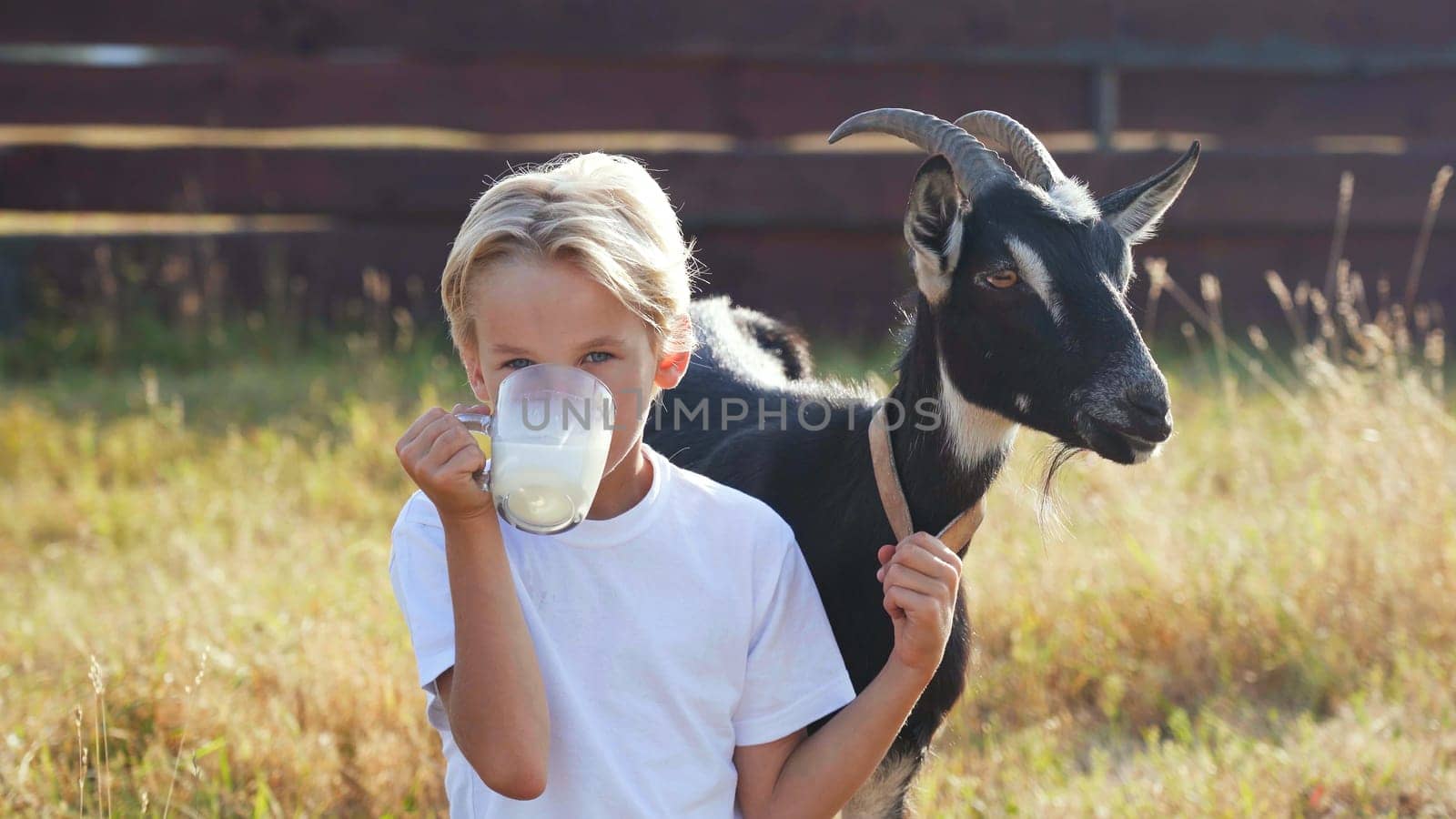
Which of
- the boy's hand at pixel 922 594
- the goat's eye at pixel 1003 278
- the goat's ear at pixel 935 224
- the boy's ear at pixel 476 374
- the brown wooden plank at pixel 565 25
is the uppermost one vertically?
the brown wooden plank at pixel 565 25

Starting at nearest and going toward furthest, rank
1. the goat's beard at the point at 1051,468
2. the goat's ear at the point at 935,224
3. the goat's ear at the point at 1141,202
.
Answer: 1. the goat's ear at the point at 935,224
2. the goat's beard at the point at 1051,468
3. the goat's ear at the point at 1141,202

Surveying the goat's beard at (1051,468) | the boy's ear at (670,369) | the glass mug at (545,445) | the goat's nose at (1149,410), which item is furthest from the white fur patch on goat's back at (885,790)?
the glass mug at (545,445)

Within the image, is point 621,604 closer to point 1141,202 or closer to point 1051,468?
point 1051,468

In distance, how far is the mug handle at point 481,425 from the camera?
66.9 inches

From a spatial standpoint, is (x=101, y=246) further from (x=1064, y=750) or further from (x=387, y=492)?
(x=1064, y=750)

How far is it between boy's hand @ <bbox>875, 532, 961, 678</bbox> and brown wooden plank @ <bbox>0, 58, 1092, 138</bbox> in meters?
6.26

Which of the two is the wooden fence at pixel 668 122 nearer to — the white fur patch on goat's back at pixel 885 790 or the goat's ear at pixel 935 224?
the goat's ear at pixel 935 224

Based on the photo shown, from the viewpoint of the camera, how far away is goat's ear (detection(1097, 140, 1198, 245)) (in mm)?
3047

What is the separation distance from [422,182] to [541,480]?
6187 millimetres

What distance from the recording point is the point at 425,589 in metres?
1.90

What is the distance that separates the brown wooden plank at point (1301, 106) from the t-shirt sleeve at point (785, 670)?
22.8ft

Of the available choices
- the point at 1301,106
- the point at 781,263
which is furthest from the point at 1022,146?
the point at 1301,106

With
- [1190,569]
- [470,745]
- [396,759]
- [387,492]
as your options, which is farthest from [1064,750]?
[387,492]

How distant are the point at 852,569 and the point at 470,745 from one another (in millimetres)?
1200
